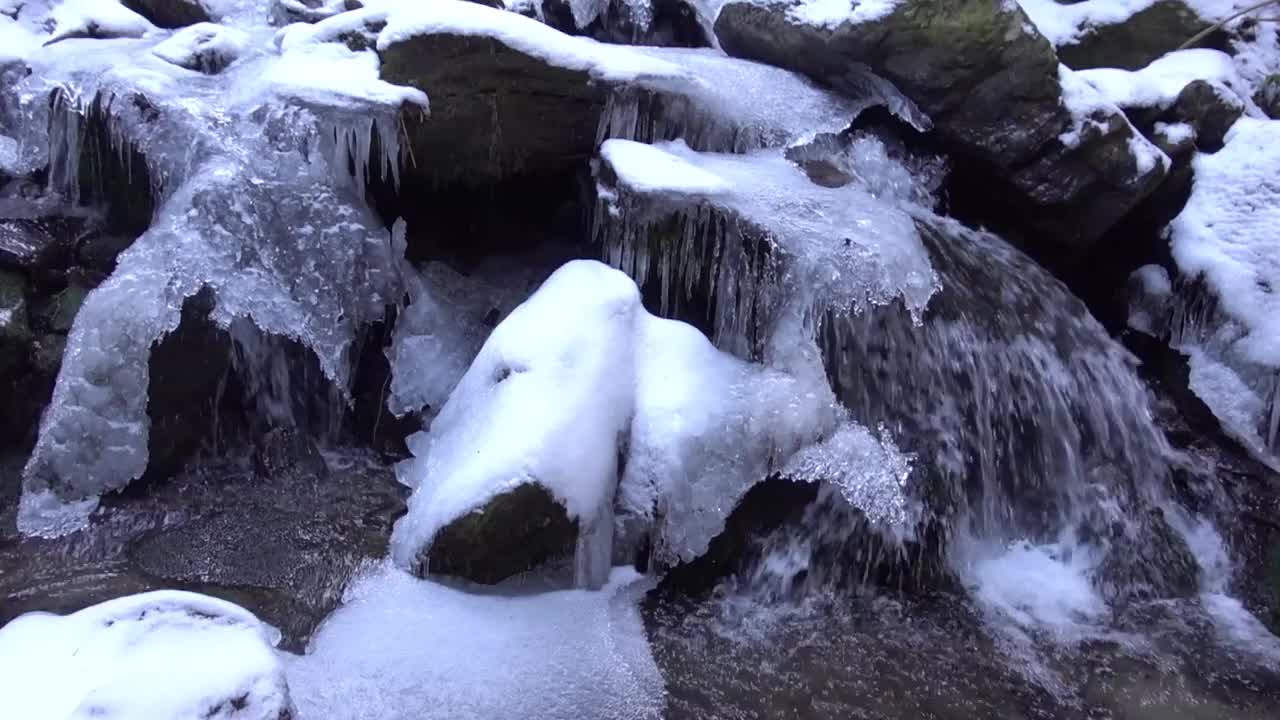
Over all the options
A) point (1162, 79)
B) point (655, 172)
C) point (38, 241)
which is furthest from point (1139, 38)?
point (38, 241)

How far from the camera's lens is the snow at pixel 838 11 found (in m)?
5.21

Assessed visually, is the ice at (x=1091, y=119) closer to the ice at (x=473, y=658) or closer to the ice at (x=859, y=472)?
the ice at (x=859, y=472)

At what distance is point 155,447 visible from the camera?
13.6ft

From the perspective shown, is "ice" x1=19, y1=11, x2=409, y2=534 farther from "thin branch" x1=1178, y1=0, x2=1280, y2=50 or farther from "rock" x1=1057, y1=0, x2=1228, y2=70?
"rock" x1=1057, y1=0, x2=1228, y2=70

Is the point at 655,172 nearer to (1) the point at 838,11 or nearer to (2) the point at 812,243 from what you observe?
(2) the point at 812,243

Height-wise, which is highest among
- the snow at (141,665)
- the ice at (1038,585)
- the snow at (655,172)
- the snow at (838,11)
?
the snow at (838,11)

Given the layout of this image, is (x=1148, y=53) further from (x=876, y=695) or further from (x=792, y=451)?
(x=876, y=695)

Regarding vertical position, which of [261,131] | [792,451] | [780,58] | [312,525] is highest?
[780,58]

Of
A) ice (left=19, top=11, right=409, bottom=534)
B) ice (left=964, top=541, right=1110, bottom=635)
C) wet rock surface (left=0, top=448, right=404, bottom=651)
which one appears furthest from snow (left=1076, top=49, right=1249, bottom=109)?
wet rock surface (left=0, top=448, right=404, bottom=651)

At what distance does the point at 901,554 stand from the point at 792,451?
2.19 feet

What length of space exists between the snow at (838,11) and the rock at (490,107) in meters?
1.48

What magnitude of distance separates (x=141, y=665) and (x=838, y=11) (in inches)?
192

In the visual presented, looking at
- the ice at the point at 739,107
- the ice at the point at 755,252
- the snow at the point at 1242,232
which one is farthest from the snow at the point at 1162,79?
the ice at the point at 755,252

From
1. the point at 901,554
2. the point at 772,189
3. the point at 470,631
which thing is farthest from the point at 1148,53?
the point at 470,631
